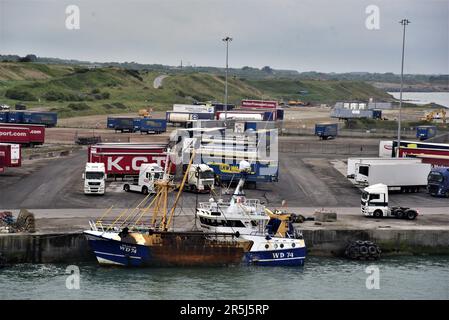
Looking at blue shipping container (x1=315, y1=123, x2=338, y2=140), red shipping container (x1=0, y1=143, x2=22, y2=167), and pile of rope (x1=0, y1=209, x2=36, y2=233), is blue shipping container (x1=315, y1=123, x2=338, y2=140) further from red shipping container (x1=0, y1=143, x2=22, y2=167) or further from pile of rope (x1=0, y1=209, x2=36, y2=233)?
pile of rope (x1=0, y1=209, x2=36, y2=233)

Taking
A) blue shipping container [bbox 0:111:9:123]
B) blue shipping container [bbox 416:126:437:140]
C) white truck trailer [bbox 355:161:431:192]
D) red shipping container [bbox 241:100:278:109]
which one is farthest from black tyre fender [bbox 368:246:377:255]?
red shipping container [bbox 241:100:278:109]

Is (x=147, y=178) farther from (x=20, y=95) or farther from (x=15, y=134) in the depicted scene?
(x=20, y=95)

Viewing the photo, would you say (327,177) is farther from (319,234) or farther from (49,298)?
(49,298)

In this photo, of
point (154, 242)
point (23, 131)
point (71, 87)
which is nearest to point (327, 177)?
point (154, 242)

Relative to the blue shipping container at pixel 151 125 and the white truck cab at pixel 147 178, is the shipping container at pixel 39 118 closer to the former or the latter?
the blue shipping container at pixel 151 125

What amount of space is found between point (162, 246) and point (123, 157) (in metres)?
18.6

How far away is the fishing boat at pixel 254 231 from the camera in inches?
1726

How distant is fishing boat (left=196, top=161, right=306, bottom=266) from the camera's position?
43844mm

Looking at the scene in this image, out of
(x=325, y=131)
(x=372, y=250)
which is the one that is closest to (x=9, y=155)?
(x=372, y=250)

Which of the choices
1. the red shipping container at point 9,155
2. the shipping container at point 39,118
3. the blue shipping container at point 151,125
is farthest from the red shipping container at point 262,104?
the red shipping container at point 9,155

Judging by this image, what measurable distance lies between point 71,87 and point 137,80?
3361 centimetres

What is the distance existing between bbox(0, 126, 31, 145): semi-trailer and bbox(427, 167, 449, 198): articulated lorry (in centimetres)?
3946
